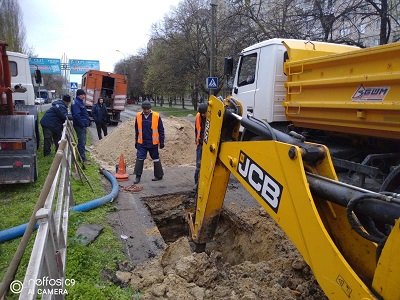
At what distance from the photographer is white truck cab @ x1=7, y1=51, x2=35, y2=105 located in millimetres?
9711

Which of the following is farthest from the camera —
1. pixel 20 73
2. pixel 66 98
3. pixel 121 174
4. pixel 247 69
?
pixel 20 73

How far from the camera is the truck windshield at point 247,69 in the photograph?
749cm

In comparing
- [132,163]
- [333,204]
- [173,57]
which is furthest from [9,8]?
[333,204]

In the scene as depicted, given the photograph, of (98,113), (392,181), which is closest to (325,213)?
(392,181)

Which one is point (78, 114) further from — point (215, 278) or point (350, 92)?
point (215, 278)

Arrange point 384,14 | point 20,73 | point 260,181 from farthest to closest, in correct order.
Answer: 1. point 384,14
2. point 20,73
3. point 260,181

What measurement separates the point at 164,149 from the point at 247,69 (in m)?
3.66

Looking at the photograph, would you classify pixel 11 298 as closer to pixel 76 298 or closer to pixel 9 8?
pixel 76 298

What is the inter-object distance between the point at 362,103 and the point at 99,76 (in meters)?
18.7

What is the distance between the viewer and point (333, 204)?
7.27 feet

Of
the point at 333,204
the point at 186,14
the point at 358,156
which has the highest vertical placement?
the point at 186,14

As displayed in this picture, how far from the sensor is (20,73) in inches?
390

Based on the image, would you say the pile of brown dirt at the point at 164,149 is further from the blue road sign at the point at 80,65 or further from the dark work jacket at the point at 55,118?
the blue road sign at the point at 80,65

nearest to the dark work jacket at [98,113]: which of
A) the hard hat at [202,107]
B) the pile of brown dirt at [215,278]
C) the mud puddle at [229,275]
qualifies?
the hard hat at [202,107]
